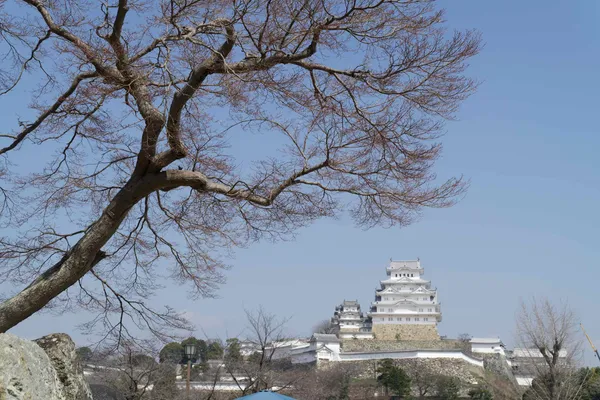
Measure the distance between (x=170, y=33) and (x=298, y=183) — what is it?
1647 millimetres

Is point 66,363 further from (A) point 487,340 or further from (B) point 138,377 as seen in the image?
(A) point 487,340

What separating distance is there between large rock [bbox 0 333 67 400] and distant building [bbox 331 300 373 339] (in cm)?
4689

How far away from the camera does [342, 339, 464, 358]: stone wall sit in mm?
44938

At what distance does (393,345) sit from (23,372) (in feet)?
145

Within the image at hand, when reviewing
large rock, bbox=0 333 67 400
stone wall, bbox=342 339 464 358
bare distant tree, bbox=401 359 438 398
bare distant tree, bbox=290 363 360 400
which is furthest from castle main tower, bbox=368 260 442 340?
large rock, bbox=0 333 67 400

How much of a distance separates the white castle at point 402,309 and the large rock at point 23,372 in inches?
1821

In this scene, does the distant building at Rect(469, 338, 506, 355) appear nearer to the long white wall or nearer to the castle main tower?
the castle main tower

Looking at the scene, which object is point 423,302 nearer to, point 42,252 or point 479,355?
point 479,355

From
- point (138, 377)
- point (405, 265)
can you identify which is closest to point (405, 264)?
point (405, 265)

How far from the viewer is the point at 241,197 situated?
581 cm

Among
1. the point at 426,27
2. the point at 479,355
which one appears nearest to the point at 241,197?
the point at 426,27

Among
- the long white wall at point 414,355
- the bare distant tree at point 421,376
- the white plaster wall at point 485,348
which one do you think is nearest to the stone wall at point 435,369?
the bare distant tree at point 421,376

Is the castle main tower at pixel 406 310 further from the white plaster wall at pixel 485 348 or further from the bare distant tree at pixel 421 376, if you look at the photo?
the bare distant tree at pixel 421 376

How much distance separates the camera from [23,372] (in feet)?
14.6
